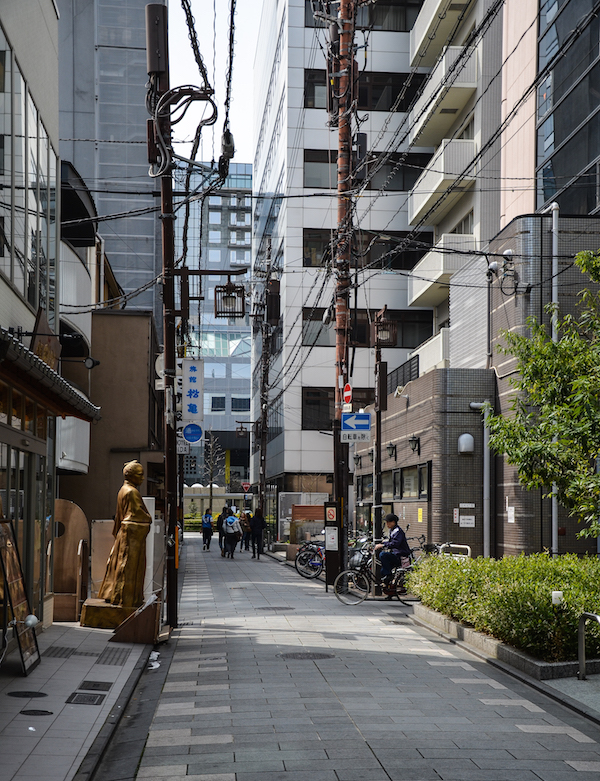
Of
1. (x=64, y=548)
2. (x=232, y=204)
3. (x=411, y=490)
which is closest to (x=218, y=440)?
(x=232, y=204)

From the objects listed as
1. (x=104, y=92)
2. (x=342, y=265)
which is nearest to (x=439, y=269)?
(x=342, y=265)

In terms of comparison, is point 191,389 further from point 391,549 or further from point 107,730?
point 107,730

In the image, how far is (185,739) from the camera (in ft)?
24.7

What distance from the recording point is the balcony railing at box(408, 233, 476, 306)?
33.5 m

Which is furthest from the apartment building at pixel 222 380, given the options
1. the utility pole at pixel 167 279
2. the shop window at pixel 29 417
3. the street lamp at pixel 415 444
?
the shop window at pixel 29 417

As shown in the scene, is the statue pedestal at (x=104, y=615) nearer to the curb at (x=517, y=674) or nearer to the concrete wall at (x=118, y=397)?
the curb at (x=517, y=674)

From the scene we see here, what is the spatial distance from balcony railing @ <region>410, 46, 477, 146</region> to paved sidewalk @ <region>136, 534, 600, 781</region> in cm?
2319

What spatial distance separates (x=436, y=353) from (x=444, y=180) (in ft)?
25.6

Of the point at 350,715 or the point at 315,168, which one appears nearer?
the point at 350,715

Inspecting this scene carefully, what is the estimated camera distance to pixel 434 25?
3662cm

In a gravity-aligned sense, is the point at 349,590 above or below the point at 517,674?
below

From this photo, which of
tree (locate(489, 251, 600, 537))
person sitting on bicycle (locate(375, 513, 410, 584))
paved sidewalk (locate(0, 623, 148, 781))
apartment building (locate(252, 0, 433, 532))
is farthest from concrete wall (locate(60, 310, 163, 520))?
apartment building (locate(252, 0, 433, 532))

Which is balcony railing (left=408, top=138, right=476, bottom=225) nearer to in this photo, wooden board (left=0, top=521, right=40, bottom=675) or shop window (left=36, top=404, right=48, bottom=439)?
shop window (left=36, top=404, right=48, bottom=439)

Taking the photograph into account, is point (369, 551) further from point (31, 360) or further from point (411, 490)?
point (31, 360)
